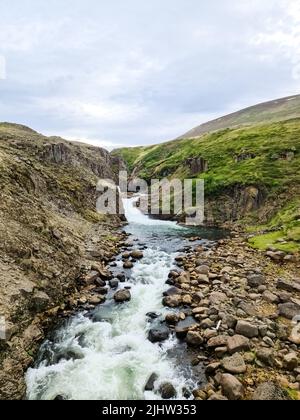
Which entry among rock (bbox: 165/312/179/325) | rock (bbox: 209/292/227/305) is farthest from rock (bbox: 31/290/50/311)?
rock (bbox: 209/292/227/305)

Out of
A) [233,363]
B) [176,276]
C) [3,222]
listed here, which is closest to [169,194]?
[176,276]

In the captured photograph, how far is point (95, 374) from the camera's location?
45.0 ft

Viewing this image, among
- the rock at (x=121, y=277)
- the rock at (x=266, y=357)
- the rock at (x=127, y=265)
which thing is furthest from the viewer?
the rock at (x=127, y=265)

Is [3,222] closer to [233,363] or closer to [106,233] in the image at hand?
[233,363]

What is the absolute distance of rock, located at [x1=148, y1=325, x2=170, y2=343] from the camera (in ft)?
53.6

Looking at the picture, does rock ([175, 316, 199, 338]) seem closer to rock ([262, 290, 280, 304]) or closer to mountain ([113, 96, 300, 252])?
rock ([262, 290, 280, 304])

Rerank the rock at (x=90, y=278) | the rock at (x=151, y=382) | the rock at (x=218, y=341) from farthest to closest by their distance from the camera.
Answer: the rock at (x=90, y=278)
the rock at (x=218, y=341)
the rock at (x=151, y=382)

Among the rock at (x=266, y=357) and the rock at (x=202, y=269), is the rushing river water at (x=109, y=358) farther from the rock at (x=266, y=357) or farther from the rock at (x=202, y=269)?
the rock at (x=202, y=269)

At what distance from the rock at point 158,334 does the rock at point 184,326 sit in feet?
1.95

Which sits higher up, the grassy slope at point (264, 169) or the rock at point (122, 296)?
the grassy slope at point (264, 169)

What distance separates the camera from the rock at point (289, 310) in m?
17.6

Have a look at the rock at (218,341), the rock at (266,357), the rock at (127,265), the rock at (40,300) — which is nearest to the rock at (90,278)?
the rock at (127,265)

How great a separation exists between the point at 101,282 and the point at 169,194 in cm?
4755
